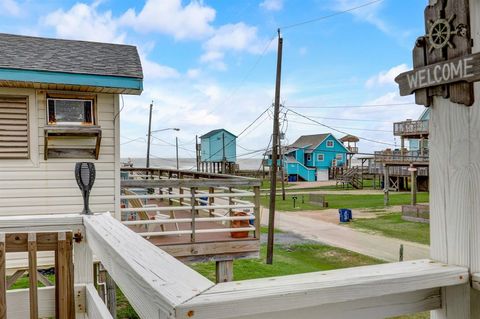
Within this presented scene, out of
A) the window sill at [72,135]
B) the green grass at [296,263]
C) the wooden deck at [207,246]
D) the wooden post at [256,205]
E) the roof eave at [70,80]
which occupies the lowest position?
the green grass at [296,263]

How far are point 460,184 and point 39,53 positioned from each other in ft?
23.9

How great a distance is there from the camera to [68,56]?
7074mm

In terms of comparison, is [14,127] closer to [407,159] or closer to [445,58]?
[445,58]

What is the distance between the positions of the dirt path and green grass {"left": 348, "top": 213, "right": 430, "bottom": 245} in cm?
67

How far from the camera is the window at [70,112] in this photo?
21.9ft

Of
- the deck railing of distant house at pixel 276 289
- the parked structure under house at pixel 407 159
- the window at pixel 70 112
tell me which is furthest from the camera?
the parked structure under house at pixel 407 159

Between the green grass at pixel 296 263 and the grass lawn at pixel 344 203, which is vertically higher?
the grass lawn at pixel 344 203

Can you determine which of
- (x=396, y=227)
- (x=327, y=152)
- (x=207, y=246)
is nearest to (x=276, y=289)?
(x=207, y=246)

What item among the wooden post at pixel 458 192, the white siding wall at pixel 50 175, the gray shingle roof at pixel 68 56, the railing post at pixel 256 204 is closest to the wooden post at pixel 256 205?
the railing post at pixel 256 204

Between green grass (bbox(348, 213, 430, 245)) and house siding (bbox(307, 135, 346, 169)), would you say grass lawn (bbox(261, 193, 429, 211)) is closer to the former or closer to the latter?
green grass (bbox(348, 213, 430, 245))

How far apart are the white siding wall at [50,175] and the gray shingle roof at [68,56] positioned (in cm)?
46

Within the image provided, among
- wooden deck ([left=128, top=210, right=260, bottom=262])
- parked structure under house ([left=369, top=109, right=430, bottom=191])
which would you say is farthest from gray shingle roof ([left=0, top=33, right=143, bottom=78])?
parked structure under house ([left=369, top=109, right=430, bottom=191])

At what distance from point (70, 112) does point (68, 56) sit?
103 cm

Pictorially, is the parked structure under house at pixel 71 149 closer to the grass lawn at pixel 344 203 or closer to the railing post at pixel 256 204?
the railing post at pixel 256 204
